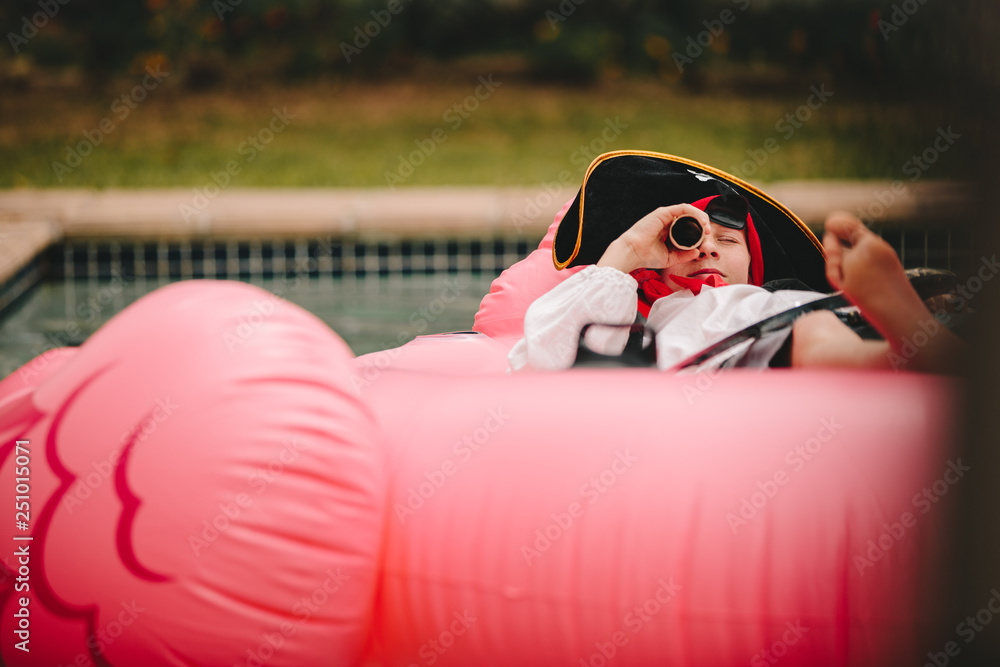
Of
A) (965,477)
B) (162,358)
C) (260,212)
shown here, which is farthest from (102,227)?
(965,477)

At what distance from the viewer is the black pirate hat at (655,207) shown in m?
1.55

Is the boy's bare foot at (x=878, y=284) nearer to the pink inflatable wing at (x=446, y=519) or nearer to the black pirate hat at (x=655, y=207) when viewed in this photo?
the pink inflatable wing at (x=446, y=519)

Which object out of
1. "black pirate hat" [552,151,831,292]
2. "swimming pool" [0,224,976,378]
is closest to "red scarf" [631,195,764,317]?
"black pirate hat" [552,151,831,292]

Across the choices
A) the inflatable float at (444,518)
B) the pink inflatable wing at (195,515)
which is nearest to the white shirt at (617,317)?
the inflatable float at (444,518)

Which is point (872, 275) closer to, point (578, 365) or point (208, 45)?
point (578, 365)

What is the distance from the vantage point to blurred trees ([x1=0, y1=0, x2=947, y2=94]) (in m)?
7.31

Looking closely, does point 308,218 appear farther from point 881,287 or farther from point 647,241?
point 881,287

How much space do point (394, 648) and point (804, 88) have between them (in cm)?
671

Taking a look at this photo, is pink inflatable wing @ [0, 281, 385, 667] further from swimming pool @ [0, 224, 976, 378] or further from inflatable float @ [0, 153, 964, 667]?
swimming pool @ [0, 224, 976, 378]

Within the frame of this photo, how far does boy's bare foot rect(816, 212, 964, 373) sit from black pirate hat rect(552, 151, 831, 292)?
0.56 m

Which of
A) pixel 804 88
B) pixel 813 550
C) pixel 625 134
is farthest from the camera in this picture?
pixel 804 88

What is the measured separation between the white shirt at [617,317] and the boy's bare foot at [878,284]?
0.30 m

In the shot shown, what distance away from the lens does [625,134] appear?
6234mm

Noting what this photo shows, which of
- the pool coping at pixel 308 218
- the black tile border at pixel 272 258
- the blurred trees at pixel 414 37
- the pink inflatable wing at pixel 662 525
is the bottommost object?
the black tile border at pixel 272 258
